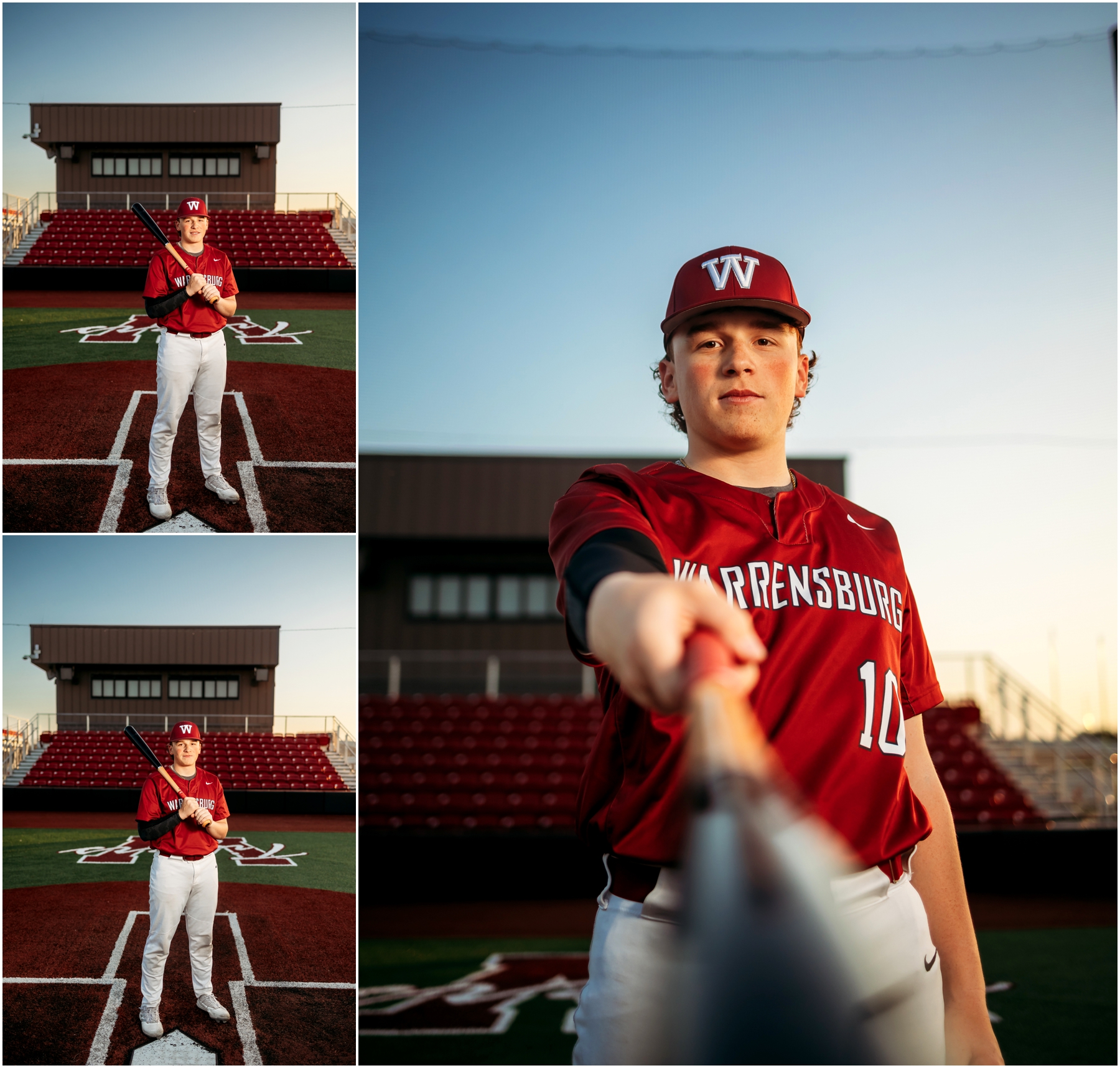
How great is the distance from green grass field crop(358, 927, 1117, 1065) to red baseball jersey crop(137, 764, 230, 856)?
1227 millimetres

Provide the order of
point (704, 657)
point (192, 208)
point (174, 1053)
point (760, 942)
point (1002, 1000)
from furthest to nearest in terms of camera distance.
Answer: point (1002, 1000) < point (192, 208) < point (174, 1053) < point (704, 657) < point (760, 942)

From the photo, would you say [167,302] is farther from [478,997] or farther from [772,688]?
[478,997]

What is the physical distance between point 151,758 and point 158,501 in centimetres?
64

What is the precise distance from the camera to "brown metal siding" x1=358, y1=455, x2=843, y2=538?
13.1 m

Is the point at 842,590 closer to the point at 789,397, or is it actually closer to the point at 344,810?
the point at 789,397

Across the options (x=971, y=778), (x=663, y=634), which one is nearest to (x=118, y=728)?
(x=663, y=634)

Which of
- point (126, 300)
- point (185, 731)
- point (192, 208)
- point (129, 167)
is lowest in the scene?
point (185, 731)

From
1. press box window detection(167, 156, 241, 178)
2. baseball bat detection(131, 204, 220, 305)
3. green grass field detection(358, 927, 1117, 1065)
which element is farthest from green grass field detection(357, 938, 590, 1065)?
press box window detection(167, 156, 241, 178)

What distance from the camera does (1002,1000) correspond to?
4.54 m

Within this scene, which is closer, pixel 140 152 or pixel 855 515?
pixel 855 515

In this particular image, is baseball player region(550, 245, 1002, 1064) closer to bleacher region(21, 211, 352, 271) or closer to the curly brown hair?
the curly brown hair

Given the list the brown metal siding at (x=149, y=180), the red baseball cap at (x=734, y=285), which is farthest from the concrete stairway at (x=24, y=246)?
the red baseball cap at (x=734, y=285)

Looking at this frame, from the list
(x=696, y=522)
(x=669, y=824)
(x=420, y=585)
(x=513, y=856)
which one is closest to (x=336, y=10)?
(x=696, y=522)

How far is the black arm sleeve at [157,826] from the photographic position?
8.07ft
